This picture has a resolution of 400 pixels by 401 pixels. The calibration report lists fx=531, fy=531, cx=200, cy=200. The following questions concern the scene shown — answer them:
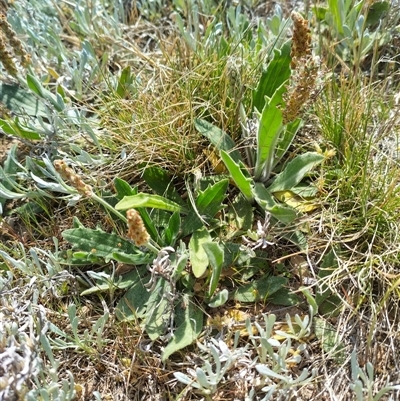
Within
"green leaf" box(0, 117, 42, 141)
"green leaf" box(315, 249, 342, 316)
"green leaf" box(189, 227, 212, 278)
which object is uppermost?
"green leaf" box(0, 117, 42, 141)

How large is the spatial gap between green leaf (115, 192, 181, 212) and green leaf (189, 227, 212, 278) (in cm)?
13

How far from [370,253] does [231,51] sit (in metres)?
1.08

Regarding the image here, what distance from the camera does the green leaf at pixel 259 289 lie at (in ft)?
6.32

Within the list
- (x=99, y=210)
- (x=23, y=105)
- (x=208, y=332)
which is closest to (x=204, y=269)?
(x=208, y=332)

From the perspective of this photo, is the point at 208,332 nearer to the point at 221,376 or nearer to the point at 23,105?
the point at 221,376

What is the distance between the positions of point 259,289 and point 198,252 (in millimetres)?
261

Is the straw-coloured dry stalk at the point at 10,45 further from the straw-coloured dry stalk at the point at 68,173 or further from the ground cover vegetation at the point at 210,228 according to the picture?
the straw-coloured dry stalk at the point at 68,173

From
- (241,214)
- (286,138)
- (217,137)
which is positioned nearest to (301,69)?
(286,138)

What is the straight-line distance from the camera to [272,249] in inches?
80.0

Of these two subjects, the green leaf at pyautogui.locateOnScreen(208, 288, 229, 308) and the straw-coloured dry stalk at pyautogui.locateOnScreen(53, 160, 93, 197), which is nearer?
the straw-coloured dry stalk at pyautogui.locateOnScreen(53, 160, 93, 197)

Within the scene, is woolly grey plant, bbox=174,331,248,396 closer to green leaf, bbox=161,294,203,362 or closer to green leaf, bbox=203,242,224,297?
green leaf, bbox=161,294,203,362

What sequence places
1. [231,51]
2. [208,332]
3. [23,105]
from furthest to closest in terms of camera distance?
[23,105] < [231,51] < [208,332]

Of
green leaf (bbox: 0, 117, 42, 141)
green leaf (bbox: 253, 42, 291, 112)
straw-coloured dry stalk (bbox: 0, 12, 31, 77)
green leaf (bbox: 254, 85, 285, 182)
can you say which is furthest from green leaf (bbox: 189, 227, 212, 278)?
straw-coloured dry stalk (bbox: 0, 12, 31, 77)

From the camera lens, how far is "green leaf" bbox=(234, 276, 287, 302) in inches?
75.9
